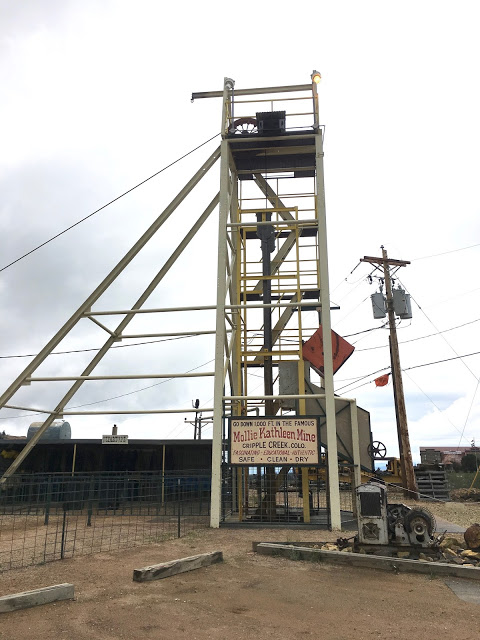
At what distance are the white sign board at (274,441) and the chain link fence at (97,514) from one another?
5.25ft

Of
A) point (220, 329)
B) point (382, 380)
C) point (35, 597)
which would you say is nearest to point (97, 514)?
point (220, 329)

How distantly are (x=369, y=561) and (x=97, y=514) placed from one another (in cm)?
813

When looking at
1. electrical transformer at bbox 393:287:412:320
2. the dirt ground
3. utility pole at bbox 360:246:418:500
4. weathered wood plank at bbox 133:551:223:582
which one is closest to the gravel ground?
utility pole at bbox 360:246:418:500

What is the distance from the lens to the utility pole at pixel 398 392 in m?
24.9

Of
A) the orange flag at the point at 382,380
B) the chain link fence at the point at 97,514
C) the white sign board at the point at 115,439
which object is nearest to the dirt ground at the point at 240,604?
the chain link fence at the point at 97,514

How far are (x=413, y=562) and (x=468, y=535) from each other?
1939 millimetres

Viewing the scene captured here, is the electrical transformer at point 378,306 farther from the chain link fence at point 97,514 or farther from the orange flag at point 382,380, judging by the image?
the chain link fence at point 97,514

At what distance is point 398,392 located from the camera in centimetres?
2659

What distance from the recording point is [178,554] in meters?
9.77

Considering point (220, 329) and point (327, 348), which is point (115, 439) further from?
point (327, 348)

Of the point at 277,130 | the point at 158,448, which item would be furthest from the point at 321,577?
the point at 158,448

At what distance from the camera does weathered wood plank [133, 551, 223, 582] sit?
7598 millimetres

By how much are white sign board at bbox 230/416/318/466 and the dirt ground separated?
4.53 m

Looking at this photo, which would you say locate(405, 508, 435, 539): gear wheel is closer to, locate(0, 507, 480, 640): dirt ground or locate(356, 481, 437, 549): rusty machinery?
locate(356, 481, 437, 549): rusty machinery
